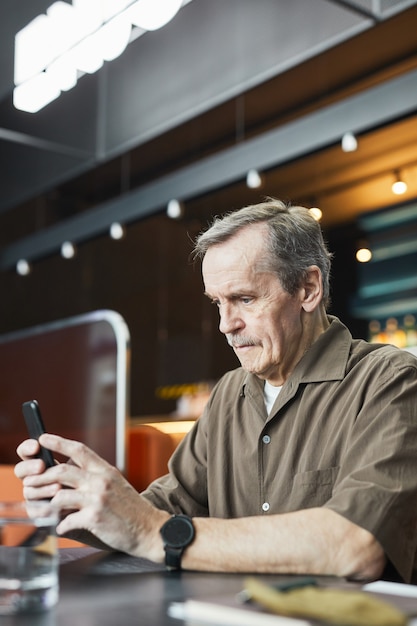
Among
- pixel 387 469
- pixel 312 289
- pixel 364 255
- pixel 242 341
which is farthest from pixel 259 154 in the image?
pixel 387 469

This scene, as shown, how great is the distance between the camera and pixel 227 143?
4.90 m

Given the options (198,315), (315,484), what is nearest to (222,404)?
(315,484)

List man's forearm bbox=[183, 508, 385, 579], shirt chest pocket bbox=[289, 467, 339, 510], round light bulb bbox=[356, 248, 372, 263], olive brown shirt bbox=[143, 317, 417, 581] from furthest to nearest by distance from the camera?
1. round light bulb bbox=[356, 248, 372, 263]
2. shirt chest pocket bbox=[289, 467, 339, 510]
3. olive brown shirt bbox=[143, 317, 417, 581]
4. man's forearm bbox=[183, 508, 385, 579]

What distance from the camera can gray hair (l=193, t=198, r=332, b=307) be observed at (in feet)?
4.67

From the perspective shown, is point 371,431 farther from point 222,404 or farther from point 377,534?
point 222,404

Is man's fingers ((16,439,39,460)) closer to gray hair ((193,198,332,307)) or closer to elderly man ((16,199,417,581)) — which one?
elderly man ((16,199,417,581))

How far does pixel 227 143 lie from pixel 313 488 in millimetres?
3873

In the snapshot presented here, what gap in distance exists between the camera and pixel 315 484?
4.15ft

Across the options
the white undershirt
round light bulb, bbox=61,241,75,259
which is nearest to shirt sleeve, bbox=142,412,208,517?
the white undershirt

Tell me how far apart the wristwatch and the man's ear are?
0.58 metres

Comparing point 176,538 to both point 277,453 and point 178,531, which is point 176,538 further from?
point 277,453

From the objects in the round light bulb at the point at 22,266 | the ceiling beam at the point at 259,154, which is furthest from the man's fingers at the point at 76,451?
the round light bulb at the point at 22,266

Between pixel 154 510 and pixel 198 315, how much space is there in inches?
193

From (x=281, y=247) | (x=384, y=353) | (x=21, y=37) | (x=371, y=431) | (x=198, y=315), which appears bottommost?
(x=371, y=431)
